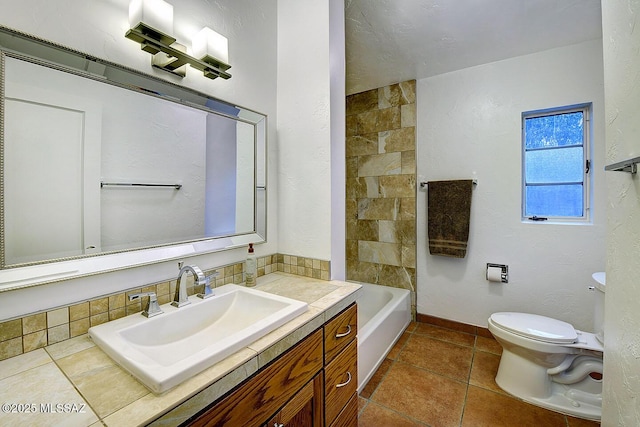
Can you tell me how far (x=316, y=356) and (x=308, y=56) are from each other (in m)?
1.53

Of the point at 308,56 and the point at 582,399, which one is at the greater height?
the point at 308,56

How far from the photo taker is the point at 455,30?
188 cm

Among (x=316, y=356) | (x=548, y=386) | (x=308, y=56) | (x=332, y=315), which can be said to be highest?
(x=308, y=56)

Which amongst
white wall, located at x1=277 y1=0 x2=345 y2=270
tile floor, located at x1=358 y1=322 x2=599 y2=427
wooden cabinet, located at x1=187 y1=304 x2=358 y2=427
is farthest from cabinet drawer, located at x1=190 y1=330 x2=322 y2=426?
tile floor, located at x1=358 y1=322 x2=599 y2=427

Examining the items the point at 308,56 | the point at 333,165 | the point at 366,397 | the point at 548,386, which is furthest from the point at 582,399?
the point at 308,56

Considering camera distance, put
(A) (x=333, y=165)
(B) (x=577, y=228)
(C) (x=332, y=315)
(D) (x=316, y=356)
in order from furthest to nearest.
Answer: (B) (x=577, y=228), (A) (x=333, y=165), (C) (x=332, y=315), (D) (x=316, y=356)

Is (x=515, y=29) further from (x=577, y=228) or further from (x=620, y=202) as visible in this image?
(x=620, y=202)

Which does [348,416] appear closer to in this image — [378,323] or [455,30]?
[378,323]

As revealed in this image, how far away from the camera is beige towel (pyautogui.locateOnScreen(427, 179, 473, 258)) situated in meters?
2.33

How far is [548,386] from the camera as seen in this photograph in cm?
165

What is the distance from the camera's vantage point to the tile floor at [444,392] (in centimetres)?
151

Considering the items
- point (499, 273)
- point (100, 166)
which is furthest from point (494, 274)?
point (100, 166)

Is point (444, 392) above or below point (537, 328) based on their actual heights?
below

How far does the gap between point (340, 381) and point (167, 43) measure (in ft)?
5.05
